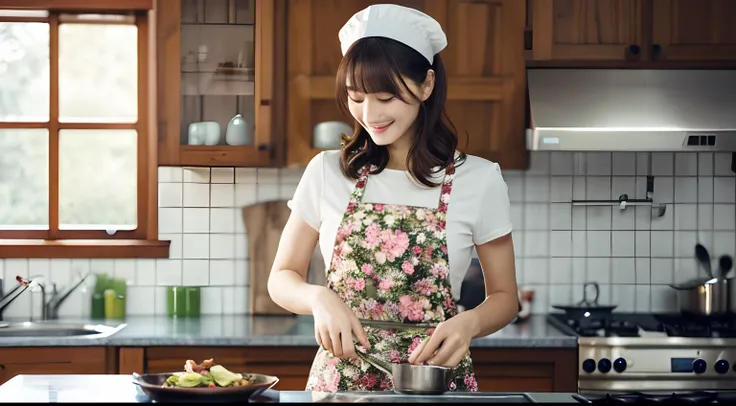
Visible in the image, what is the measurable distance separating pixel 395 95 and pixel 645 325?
6.73 ft

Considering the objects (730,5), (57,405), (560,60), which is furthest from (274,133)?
(57,405)

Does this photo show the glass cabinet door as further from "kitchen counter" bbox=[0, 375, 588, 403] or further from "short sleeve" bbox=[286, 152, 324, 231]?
"kitchen counter" bbox=[0, 375, 588, 403]

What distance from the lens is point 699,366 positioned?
11.0ft

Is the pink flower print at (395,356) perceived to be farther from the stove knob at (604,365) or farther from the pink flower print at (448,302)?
the stove knob at (604,365)

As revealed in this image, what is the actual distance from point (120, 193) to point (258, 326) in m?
0.96

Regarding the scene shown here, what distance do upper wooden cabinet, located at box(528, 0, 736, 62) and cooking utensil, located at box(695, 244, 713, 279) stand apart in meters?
0.84

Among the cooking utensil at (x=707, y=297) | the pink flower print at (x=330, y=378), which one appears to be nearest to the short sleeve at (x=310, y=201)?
the pink flower print at (x=330, y=378)

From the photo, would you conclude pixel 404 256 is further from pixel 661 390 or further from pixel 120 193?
pixel 120 193

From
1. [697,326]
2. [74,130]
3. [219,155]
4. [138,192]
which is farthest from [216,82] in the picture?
[697,326]

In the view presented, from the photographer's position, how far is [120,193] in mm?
4059

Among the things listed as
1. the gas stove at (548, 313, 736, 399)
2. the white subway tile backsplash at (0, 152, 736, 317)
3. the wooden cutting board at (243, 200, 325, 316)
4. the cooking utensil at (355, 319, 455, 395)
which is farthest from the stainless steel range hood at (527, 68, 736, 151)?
the cooking utensil at (355, 319, 455, 395)

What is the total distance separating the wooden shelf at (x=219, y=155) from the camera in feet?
11.9

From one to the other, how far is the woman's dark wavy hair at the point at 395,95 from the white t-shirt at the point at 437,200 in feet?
0.11

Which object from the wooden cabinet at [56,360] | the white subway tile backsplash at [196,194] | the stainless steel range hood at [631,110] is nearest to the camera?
the wooden cabinet at [56,360]
